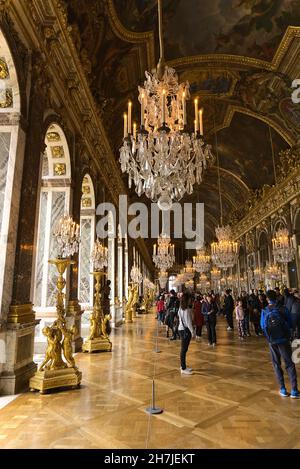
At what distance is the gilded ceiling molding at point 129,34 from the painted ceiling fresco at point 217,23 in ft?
0.44

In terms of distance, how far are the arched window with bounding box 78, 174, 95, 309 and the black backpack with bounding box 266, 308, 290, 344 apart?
20.1ft

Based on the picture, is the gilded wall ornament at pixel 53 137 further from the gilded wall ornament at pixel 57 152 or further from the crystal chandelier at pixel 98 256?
the crystal chandelier at pixel 98 256

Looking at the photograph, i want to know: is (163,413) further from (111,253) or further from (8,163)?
(111,253)

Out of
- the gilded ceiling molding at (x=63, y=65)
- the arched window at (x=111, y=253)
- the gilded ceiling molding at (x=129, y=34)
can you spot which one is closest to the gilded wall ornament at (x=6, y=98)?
the gilded ceiling molding at (x=63, y=65)

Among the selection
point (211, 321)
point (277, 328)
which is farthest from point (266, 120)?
point (277, 328)

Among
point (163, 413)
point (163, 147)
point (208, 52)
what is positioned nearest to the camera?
point (163, 413)

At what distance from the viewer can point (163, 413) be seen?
10.7 ft

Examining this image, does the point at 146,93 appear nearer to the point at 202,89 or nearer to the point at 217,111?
the point at 202,89

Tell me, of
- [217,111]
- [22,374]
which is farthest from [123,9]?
[22,374]

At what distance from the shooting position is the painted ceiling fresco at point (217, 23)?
25.7ft

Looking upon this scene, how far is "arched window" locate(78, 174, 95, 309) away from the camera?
360 inches

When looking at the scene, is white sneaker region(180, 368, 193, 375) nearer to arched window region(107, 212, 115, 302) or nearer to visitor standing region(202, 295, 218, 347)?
visitor standing region(202, 295, 218, 347)

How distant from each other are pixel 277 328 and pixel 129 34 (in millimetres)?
8253
